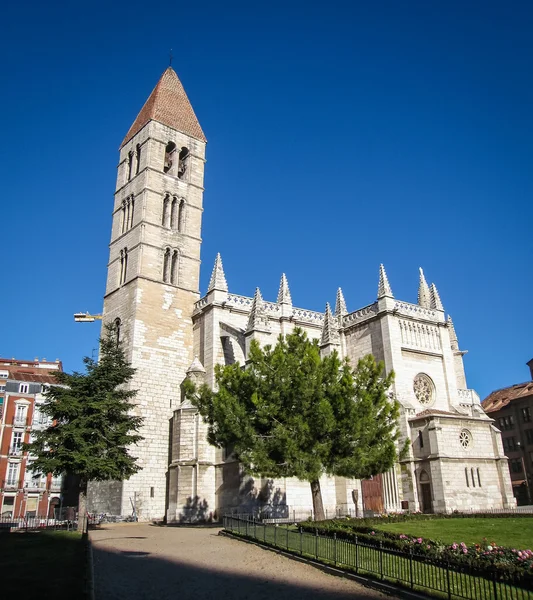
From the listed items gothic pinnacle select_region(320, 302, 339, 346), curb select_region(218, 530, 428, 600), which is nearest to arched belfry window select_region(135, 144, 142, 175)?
gothic pinnacle select_region(320, 302, 339, 346)

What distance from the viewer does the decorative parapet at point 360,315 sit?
3378 centimetres

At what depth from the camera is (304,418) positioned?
65.2ft

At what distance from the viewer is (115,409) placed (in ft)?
82.7

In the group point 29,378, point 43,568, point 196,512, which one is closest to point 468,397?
point 196,512

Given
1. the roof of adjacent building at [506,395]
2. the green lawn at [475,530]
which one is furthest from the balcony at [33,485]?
the roof of adjacent building at [506,395]

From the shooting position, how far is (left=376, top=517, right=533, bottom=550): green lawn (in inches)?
593

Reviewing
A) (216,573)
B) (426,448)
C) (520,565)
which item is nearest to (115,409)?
(216,573)

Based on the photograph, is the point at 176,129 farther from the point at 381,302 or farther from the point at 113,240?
the point at 381,302

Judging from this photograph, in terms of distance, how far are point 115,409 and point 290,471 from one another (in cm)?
979

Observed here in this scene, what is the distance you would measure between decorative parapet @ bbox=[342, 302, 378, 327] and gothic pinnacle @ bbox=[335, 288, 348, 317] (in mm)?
762

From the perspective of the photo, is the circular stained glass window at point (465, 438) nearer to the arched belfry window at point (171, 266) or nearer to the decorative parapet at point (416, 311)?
the decorative parapet at point (416, 311)

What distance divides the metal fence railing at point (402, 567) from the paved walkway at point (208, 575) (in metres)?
0.47

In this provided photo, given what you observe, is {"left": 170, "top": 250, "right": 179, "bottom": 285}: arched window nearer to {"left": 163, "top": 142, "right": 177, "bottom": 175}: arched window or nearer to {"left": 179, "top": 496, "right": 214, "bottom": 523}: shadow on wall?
{"left": 163, "top": 142, "right": 177, "bottom": 175}: arched window

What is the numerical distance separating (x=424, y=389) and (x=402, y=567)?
74.8ft
